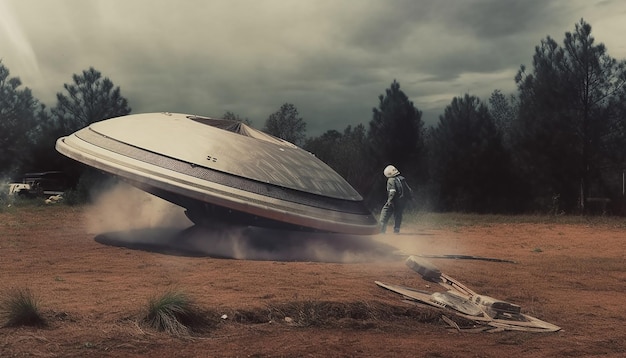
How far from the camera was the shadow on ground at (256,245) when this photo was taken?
1127cm

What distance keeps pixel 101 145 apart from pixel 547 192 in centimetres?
2495

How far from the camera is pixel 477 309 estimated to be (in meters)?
7.33

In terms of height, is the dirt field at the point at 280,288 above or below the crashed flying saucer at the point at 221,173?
below

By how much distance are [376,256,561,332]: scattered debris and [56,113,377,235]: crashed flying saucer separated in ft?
9.44

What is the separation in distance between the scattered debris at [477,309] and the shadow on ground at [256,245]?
326cm

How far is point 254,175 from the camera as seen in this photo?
419 inches

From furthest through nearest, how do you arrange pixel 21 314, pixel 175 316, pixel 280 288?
pixel 280 288, pixel 175 316, pixel 21 314

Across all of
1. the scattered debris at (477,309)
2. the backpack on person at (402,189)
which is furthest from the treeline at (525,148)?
the scattered debris at (477,309)

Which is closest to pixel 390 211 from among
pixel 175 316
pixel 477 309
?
pixel 477 309

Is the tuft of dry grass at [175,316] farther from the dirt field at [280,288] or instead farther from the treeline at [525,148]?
the treeline at [525,148]

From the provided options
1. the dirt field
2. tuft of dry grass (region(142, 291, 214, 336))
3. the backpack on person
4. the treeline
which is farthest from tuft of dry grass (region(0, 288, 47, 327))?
the treeline

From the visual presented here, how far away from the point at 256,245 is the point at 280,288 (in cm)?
433

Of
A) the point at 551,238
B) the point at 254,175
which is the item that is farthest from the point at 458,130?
the point at 254,175

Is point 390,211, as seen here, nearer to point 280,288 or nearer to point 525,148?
point 280,288
